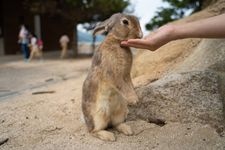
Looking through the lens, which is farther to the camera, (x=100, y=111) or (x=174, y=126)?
(x=174, y=126)

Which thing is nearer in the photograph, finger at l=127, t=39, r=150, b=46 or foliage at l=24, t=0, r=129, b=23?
finger at l=127, t=39, r=150, b=46

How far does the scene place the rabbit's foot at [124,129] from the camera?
5000mm

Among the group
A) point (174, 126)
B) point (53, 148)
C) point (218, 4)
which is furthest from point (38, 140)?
point (218, 4)

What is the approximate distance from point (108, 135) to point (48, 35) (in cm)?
2396

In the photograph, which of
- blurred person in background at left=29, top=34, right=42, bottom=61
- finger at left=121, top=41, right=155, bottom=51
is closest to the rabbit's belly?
finger at left=121, top=41, right=155, bottom=51

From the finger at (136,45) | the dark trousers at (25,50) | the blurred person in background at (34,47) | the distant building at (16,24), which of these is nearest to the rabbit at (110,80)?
the finger at (136,45)

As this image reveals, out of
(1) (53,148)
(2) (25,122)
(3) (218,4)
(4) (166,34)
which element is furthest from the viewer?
(3) (218,4)

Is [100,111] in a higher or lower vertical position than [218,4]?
lower

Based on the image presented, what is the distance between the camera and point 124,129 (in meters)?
5.04

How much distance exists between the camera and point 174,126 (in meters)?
5.11

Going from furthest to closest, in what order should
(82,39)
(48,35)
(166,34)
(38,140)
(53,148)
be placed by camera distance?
(82,39) → (48,35) → (38,140) → (53,148) → (166,34)

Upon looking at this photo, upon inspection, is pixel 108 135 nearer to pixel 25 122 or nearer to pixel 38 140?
pixel 38 140

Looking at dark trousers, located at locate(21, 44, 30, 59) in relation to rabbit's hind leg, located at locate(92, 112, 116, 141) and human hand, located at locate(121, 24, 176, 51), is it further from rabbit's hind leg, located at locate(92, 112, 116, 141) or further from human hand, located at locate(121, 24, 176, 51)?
human hand, located at locate(121, 24, 176, 51)

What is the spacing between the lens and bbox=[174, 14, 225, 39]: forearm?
3188 millimetres
